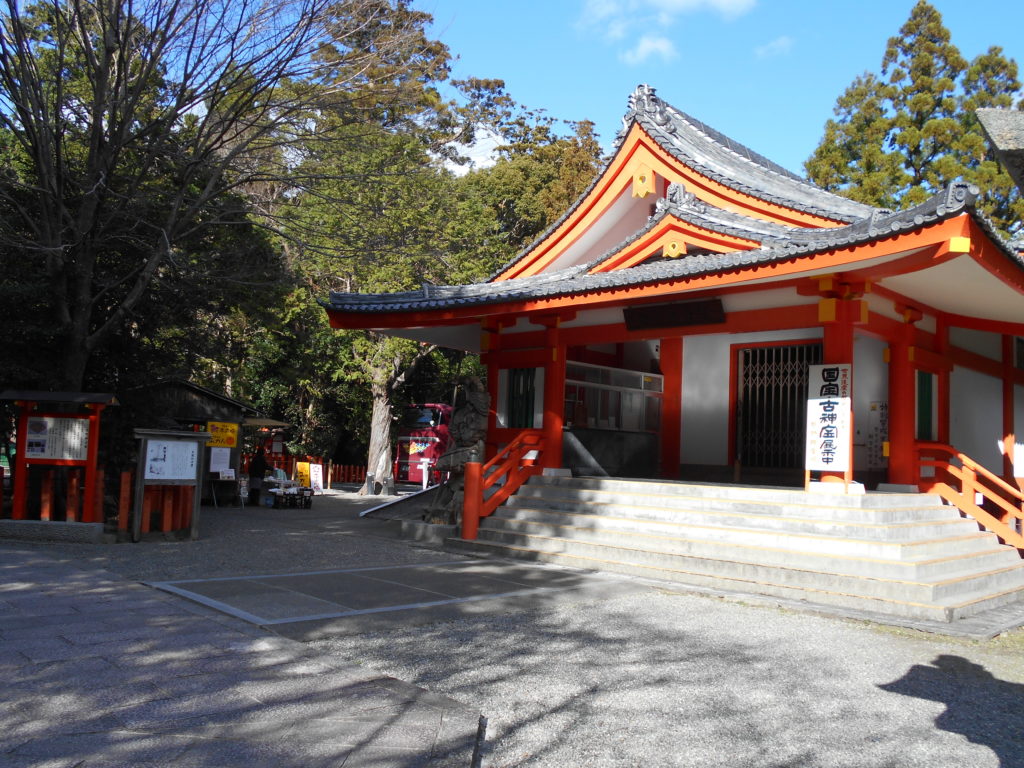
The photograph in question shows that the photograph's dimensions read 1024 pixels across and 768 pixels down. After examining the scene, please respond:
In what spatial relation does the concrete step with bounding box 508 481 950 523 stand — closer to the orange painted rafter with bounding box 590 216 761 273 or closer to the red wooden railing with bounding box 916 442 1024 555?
the red wooden railing with bounding box 916 442 1024 555

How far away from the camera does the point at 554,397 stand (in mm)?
12281

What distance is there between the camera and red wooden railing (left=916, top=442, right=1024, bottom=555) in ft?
32.9

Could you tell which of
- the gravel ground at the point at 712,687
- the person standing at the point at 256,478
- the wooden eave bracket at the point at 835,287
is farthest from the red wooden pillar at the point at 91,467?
the wooden eave bracket at the point at 835,287

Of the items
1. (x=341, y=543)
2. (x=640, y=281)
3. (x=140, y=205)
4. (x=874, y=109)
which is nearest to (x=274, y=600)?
(x=341, y=543)

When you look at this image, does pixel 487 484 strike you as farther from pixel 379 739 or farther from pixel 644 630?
pixel 379 739

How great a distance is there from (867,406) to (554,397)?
491 centimetres

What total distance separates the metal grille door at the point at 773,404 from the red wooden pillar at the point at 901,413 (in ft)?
5.40

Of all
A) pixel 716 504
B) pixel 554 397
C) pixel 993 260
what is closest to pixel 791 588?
pixel 716 504

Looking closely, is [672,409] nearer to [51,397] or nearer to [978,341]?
[978,341]

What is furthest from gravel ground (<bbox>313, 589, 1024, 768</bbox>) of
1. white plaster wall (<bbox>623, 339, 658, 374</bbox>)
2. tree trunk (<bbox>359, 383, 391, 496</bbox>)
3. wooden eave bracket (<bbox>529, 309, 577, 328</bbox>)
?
tree trunk (<bbox>359, 383, 391, 496</bbox>)

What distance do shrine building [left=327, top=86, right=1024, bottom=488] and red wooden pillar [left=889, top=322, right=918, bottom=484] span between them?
0.08 feet

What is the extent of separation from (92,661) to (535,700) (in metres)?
2.78

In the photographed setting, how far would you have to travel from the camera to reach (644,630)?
645 centimetres

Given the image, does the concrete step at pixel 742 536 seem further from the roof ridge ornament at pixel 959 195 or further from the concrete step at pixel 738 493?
the roof ridge ornament at pixel 959 195
